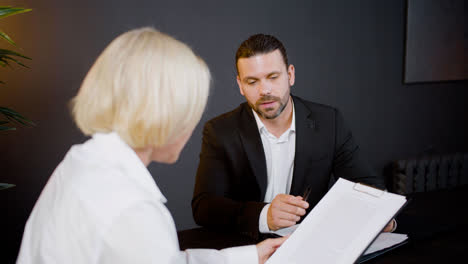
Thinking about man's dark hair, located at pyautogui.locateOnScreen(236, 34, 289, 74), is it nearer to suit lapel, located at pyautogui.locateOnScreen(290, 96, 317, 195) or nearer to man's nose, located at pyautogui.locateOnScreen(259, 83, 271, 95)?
man's nose, located at pyautogui.locateOnScreen(259, 83, 271, 95)

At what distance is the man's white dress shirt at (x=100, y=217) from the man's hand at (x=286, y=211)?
59cm

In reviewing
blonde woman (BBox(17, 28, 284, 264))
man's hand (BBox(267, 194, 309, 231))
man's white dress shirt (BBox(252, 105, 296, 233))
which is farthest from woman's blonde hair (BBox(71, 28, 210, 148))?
man's white dress shirt (BBox(252, 105, 296, 233))

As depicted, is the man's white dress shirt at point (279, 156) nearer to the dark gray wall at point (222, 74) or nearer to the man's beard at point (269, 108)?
the man's beard at point (269, 108)

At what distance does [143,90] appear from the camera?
2.62ft

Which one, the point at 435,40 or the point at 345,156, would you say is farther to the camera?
the point at 435,40

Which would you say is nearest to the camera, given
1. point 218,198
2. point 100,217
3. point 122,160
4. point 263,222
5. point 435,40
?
point 100,217

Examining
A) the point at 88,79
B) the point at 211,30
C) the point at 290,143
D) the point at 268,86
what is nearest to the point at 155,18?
the point at 211,30

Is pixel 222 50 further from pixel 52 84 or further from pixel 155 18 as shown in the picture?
pixel 52 84

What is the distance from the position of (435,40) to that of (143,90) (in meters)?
3.74

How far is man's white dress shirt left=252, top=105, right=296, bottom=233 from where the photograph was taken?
1977mm

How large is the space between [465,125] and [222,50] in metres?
2.90

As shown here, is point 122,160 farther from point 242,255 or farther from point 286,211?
point 286,211

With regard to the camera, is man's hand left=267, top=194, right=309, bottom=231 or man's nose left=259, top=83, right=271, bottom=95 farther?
man's nose left=259, top=83, right=271, bottom=95

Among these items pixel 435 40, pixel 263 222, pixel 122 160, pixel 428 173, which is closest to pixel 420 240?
pixel 263 222
